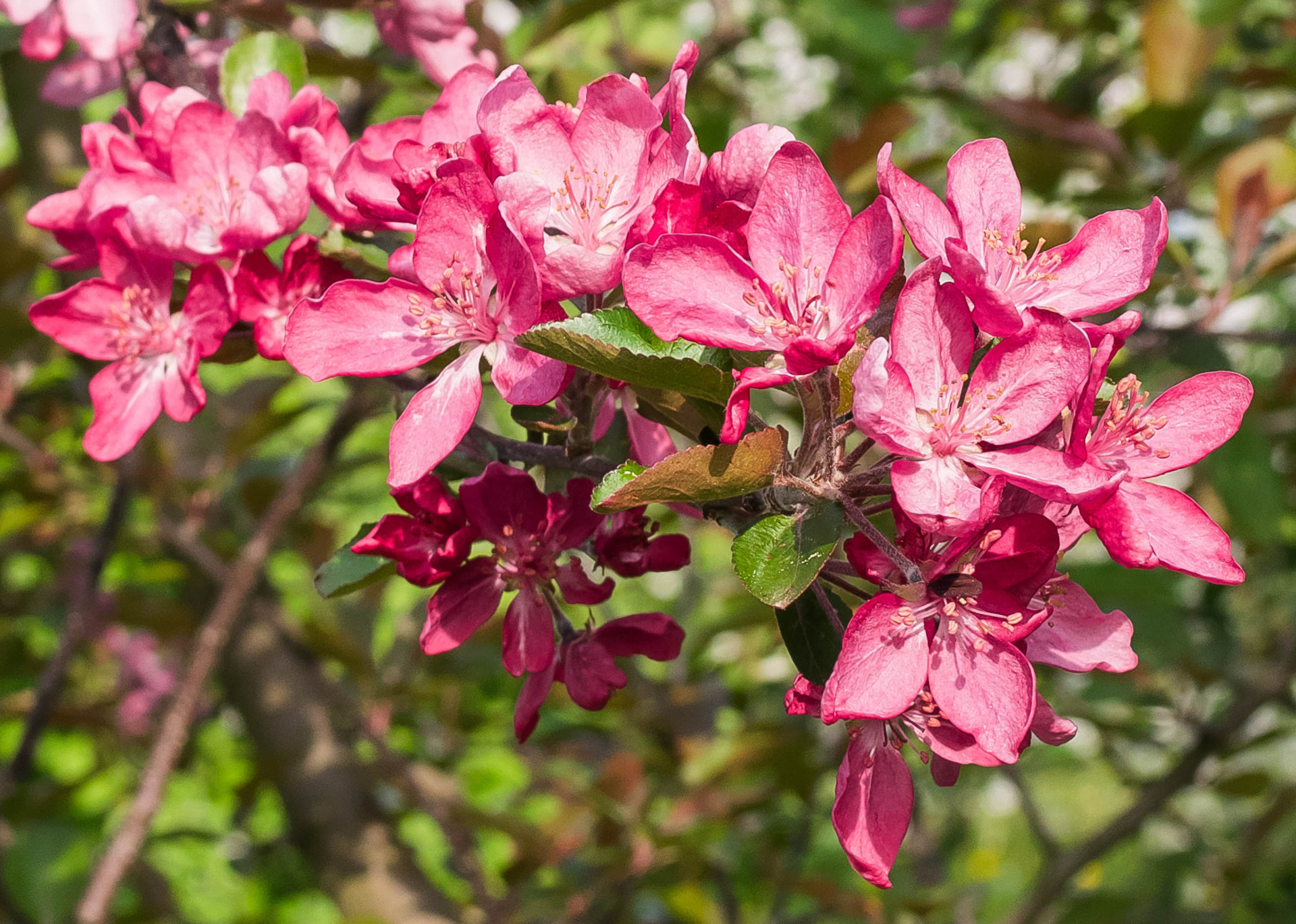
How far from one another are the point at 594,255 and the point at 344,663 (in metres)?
1.79

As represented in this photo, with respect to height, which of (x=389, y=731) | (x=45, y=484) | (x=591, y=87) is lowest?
(x=389, y=731)

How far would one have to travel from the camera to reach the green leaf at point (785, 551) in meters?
0.69

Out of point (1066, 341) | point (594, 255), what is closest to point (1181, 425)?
point (1066, 341)

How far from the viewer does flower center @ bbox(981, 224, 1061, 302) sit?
2.68 feet

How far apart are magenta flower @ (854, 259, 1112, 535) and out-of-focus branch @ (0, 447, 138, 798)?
1342 mm

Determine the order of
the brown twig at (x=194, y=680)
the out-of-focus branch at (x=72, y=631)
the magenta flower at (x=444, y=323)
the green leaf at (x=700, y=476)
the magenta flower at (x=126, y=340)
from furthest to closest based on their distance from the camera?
1. the out-of-focus branch at (x=72, y=631)
2. the brown twig at (x=194, y=680)
3. the magenta flower at (x=126, y=340)
4. the magenta flower at (x=444, y=323)
5. the green leaf at (x=700, y=476)

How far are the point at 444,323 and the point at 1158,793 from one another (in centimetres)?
192

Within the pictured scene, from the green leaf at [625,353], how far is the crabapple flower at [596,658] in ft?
1.00

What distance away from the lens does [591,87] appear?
85cm

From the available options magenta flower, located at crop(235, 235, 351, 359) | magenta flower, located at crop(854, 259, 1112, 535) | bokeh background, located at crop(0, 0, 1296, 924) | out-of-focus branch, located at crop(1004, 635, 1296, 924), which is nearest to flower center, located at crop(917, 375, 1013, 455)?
magenta flower, located at crop(854, 259, 1112, 535)

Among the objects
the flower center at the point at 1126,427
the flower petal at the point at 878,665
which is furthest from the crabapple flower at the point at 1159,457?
the flower petal at the point at 878,665

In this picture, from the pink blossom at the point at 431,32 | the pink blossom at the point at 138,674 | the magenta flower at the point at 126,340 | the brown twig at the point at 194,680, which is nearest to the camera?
the magenta flower at the point at 126,340

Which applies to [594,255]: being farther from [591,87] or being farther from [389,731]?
[389,731]

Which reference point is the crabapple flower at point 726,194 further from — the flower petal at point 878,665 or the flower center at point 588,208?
the flower petal at point 878,665
